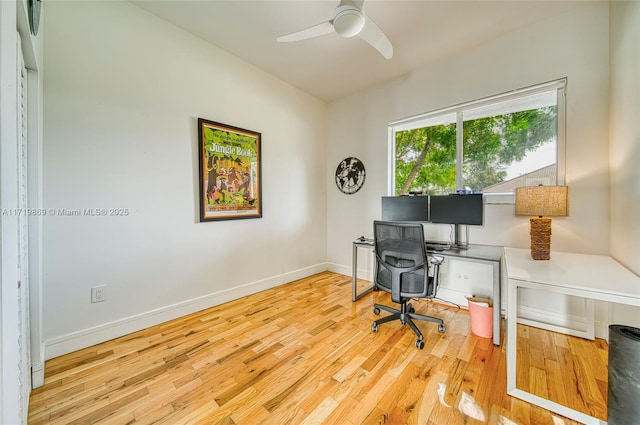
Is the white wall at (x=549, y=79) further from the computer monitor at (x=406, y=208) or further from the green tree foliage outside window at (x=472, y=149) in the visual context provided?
the computer monitor at (x=406, y=208)

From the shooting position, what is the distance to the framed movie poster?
2557 millimetres

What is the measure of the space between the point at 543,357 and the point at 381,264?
131 cm

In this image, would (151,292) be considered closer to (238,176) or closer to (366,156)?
(238,176)

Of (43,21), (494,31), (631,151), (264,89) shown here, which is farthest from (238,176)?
(631,151)

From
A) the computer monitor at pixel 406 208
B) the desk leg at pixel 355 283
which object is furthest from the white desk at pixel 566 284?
the desk leg at pixel 355 283

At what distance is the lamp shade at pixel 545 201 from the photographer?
1843 mm

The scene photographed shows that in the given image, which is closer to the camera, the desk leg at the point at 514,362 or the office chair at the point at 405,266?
the desk leg at the point at 514,362

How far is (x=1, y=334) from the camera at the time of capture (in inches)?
28.4

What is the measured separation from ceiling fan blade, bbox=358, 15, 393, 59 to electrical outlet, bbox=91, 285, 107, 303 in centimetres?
289

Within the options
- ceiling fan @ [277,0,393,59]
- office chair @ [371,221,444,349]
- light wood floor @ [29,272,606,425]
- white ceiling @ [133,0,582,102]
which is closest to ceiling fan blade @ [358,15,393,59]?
ceiling fan @ [277,0,393,59]

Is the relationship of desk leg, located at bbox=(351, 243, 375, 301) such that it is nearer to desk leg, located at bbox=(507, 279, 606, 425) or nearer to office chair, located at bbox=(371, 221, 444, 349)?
office chair, located at bbox=(371, 221, 444, 349)

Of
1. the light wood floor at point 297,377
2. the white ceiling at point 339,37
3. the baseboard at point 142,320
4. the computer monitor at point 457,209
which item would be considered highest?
the white ceiling at point 339,37

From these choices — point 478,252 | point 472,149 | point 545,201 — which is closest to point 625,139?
point 545,201

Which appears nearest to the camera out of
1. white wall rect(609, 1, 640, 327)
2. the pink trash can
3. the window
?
white wall rect(609, 1, 640, 327)
